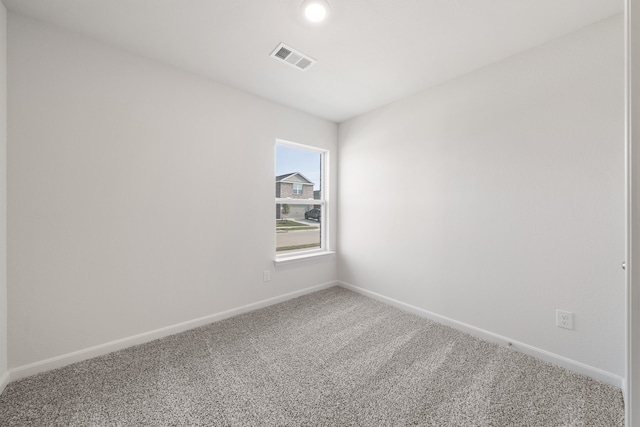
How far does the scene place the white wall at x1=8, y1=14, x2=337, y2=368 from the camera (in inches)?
62.2

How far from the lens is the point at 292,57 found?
1990mm

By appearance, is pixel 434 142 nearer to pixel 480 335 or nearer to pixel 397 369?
pixel 480 335

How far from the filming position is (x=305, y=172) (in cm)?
324

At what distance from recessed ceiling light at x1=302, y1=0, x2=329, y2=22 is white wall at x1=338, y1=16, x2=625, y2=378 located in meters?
1.39

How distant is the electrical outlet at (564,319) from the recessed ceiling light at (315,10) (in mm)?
2532

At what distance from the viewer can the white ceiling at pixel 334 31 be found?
1492 millimetres

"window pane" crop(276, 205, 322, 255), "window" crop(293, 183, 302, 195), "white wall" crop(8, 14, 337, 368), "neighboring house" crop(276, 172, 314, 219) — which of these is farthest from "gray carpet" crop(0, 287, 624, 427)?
"window" crop(293, 183, 302, 195)

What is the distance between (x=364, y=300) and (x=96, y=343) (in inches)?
95.2

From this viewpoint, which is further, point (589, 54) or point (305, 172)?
point (305, 172)

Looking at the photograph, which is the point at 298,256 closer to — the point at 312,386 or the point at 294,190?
the point at 294,190

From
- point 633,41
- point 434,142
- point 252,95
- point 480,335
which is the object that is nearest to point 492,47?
point 434,142

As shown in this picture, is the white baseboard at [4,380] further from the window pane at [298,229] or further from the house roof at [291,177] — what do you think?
the house roof at [291,177]

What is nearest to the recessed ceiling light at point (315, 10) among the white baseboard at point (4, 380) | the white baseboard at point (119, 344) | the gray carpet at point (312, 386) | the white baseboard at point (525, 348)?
the gray carpet at point (312, 386)

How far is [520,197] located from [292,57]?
81.9 inches
